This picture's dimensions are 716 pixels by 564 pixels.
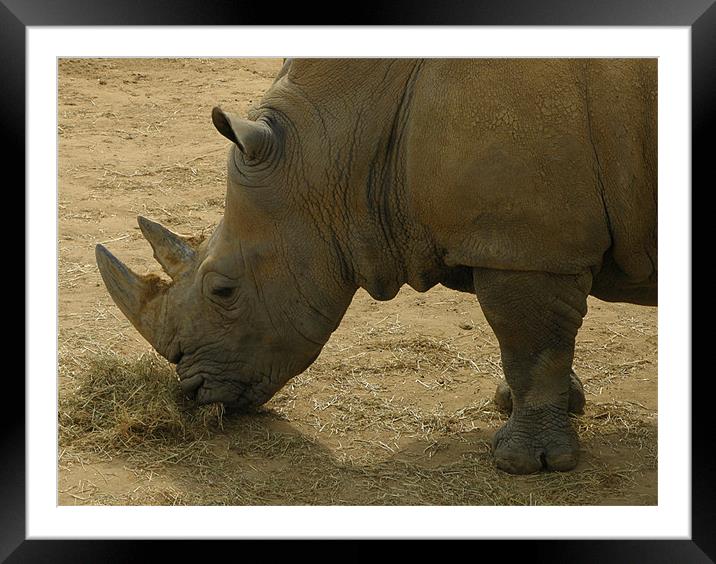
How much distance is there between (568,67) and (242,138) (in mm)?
1668

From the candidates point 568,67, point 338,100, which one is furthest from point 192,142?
point 568,67

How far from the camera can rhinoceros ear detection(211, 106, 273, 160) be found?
6090 millimetres

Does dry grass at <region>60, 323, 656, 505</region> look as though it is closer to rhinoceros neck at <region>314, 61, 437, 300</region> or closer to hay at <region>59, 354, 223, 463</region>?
hay at <region>59, 354, 223, 463</region>

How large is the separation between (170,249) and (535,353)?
2.16 m

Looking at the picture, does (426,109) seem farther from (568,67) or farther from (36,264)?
(36,264)

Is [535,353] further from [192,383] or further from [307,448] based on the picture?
[192,383]

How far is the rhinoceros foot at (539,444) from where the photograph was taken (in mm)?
6445

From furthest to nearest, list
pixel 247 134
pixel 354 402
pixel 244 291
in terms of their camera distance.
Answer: pixel 354 402, pixel 244 291, pixel 247 134

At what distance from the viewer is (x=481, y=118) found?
579cm

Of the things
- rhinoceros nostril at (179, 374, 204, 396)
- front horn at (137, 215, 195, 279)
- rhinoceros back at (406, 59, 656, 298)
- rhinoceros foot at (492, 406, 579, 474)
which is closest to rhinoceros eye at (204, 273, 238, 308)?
front horn at (137, 215, 195, 279)

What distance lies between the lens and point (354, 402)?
298 inches

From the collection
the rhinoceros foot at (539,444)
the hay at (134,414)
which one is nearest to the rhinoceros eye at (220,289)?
the hay at (134,414)

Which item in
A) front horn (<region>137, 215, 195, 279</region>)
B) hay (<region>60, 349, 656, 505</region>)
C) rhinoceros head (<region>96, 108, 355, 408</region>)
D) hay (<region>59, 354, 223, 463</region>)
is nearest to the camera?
hay (<region>60, 349, 656, 505</region>)
